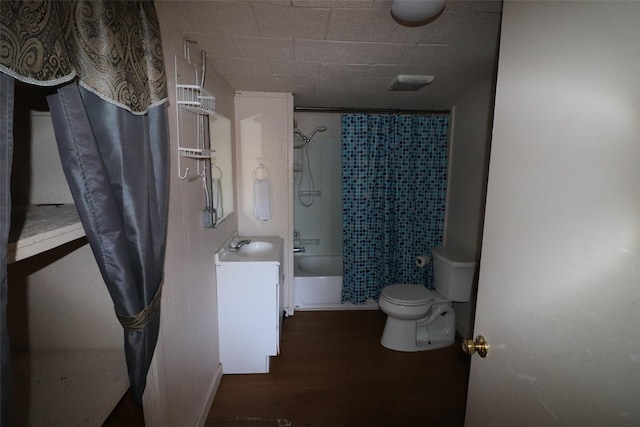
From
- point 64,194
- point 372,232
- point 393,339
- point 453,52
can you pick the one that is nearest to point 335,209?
point 372,232

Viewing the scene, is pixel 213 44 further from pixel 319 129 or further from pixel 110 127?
pixel 319 129

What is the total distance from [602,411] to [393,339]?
82.5 inches

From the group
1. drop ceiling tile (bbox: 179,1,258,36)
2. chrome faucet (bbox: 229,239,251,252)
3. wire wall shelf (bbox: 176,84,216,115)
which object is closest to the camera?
drop ceiling tile (bbox: 179,1,258,36)

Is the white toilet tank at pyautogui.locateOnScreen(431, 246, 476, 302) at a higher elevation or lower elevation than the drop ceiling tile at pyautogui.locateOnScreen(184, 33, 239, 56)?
lower

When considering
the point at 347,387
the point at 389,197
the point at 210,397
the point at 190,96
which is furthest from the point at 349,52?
the point at 210,397

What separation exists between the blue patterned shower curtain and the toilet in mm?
440

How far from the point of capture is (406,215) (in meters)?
3.02

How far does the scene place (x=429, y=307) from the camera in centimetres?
245

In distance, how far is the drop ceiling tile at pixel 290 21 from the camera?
120 centimetres

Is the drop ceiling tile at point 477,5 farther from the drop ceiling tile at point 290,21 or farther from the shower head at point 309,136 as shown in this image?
the shower head at point 309,136

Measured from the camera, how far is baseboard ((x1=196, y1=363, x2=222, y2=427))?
5.55ft

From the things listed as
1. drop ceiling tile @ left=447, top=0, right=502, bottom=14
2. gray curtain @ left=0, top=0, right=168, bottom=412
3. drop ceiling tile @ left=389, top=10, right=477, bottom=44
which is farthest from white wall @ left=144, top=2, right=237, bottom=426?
drop ceiling tile @ left=447, top=0, right=502, bottom=14

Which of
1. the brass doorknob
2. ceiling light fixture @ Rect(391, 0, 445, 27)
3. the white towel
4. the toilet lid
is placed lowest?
the toilet lid

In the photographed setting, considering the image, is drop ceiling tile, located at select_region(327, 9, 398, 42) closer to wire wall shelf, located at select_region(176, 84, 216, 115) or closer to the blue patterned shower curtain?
wire wall shelf, located at select_region(176, 84, 216, 115)
